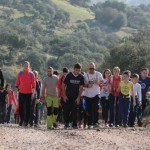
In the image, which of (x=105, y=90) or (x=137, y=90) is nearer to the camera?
(x=137, y=90)

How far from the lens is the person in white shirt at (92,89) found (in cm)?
1425

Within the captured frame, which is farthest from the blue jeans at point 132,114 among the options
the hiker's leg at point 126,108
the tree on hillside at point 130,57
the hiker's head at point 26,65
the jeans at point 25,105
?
the tree on hillside at point 130,57

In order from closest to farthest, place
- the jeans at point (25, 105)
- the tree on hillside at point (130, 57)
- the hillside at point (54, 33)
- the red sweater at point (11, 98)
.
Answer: the jeans at point (25, 105)
the red sweater at point (11, 98)
the tree on hillside at point (130, 57)
the hillside at point (54, 33)

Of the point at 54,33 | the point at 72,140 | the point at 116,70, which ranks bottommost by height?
the point at 72,140

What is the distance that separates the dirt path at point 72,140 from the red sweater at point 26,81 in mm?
1996

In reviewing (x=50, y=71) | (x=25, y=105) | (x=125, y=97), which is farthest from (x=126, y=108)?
(x=25, y=105)

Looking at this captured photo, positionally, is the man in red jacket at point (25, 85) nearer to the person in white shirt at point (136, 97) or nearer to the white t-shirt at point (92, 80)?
the white t-shirt at point (92, 80)

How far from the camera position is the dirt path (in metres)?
10.7

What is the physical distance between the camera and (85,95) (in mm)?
14422

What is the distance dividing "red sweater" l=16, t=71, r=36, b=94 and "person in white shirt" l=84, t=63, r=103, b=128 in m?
1.52

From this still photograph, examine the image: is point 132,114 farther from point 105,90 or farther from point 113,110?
point 105,90

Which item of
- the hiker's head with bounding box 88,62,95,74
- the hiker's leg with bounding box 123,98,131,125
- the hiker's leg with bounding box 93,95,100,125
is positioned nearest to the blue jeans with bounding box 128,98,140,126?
the hiker's leg with bounding box 123,98,131,125

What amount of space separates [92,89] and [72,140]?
3.08m

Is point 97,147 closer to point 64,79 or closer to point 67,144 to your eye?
point 67,144
